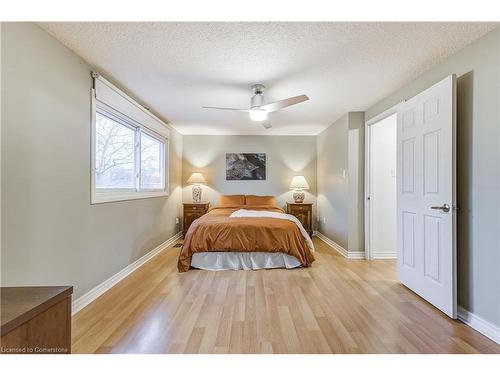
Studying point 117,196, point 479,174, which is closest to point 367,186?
point 479,174

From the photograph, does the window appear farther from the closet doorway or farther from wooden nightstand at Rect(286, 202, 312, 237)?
the closet doorway

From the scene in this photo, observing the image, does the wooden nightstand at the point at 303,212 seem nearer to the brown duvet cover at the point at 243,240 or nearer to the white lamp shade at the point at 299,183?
the white lamp shade at the point at 299,183

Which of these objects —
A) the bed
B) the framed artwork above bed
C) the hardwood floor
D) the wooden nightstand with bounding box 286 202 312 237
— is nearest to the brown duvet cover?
the bed

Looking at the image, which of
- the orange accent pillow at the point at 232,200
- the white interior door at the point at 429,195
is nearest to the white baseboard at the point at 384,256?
the white interior door at the point at 429,195

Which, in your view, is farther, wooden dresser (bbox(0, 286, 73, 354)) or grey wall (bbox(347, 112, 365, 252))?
grey wall (bbox(347, 112, 365, 252))

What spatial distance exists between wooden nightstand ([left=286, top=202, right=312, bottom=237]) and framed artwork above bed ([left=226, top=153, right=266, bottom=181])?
0.94 metres

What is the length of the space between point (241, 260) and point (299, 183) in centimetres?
243

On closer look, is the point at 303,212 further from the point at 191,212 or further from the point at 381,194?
the point at 191,212

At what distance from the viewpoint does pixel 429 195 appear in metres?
2.18

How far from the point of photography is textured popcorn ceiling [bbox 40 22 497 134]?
1.70m

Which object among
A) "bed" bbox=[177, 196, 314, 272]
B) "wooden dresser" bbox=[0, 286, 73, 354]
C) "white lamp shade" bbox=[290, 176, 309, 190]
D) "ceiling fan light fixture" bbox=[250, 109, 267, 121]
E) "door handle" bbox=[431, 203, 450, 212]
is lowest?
"bed" bbox=[177, 196, 314, 272]
